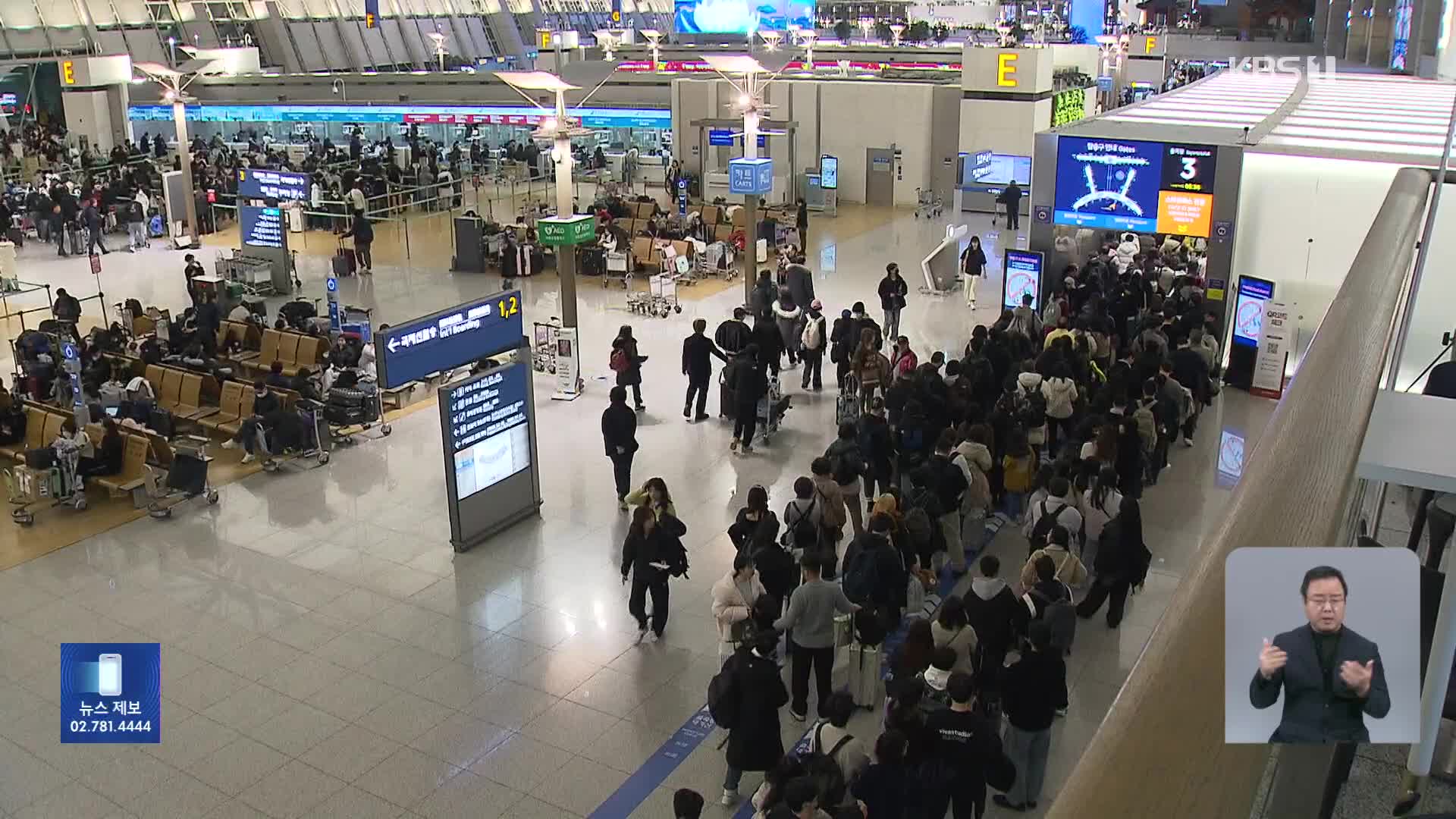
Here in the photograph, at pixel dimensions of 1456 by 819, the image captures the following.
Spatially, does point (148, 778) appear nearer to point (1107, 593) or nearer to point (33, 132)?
point (1107, 593)

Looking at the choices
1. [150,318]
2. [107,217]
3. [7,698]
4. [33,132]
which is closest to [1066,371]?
[7,698]

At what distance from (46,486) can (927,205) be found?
21.6 metres

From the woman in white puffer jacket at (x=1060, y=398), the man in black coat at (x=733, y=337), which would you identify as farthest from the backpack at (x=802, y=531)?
the man in black coat at (x=733, y=337)

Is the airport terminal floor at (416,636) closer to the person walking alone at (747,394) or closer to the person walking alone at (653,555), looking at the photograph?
the person walking alone at (747,394)

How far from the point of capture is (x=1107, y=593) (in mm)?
8852

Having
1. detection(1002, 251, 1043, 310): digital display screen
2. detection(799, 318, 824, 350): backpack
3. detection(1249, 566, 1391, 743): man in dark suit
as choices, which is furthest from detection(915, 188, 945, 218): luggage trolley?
detection(1249, 566, 1391, 743): man in dark suit

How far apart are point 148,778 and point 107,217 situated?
22505mm

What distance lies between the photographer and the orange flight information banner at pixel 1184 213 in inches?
592

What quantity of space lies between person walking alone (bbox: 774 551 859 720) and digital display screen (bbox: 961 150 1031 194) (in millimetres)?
21723

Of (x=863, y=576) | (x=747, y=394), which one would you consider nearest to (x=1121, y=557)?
(x=863, y=576)

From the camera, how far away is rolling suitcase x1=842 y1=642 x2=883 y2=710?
762 centimetres

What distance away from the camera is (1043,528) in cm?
834

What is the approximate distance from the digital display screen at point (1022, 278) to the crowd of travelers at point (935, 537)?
3.46ft

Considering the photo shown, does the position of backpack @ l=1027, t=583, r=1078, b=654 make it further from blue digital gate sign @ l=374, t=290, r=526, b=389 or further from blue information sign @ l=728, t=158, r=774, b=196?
blue information sign @ l=728, t=158, r=774, b=196
